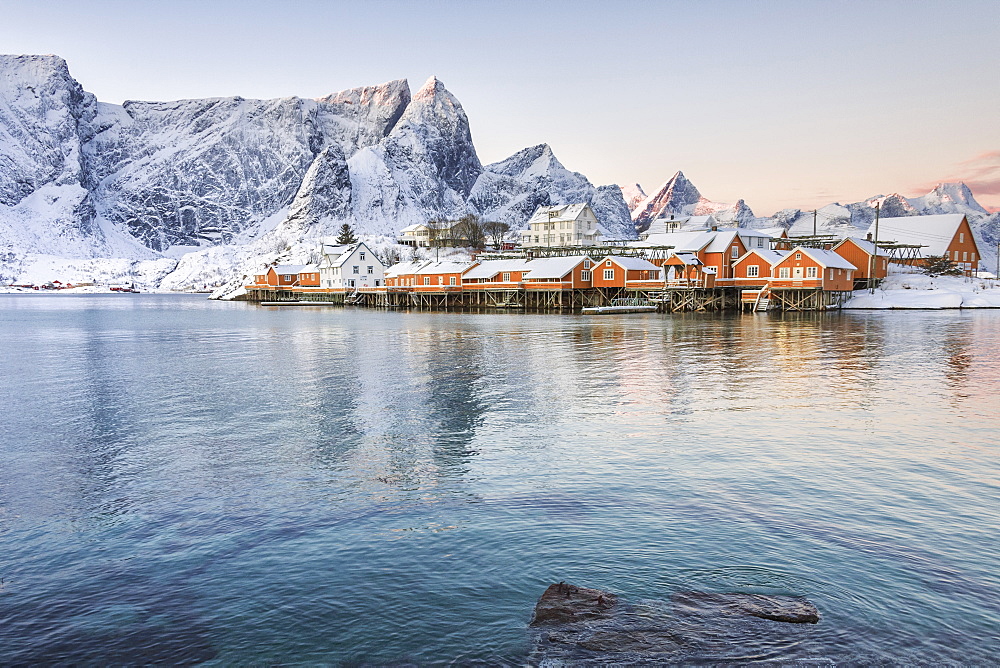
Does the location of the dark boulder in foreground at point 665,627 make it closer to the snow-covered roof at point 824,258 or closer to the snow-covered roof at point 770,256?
the snow-covered roof at point 824,258

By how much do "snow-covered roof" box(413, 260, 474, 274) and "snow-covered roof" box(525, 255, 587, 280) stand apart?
13344 mm

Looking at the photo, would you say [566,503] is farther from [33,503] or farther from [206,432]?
[206,432]

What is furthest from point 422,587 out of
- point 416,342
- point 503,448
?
point 416,342

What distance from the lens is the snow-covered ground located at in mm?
79688

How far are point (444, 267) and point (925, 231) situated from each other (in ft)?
255

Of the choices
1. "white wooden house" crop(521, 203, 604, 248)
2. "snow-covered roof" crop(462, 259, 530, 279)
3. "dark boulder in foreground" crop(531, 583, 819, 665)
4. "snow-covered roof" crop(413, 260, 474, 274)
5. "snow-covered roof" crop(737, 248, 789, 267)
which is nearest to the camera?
"dark boulder in foreground" crop(531, 583, 819, 665)

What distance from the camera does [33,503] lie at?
1305cm

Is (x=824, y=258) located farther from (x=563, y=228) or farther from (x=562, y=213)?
(x=562, y=213)

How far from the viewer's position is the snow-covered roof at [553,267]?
9475 cm

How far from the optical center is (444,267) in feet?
368

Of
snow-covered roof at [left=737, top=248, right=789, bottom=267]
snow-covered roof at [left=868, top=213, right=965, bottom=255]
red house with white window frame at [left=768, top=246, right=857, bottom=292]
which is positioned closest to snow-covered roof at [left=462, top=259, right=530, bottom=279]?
snow-covered roof at [left=737, top=248, right=789, bottom=267]

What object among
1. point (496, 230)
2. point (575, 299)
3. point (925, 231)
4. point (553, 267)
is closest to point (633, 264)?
point (575, 299)

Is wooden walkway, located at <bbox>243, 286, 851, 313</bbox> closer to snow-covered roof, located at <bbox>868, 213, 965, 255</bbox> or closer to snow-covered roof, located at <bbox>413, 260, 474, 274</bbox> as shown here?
snow-covered roof, located at <bbox>413, 260, 474, 274</bbox>

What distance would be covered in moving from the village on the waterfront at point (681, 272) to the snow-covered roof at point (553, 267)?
0.60 ft
